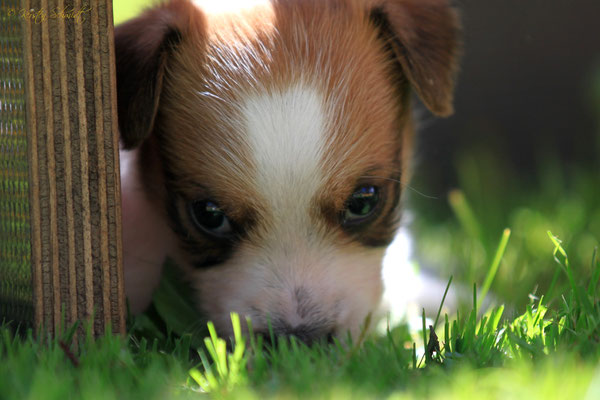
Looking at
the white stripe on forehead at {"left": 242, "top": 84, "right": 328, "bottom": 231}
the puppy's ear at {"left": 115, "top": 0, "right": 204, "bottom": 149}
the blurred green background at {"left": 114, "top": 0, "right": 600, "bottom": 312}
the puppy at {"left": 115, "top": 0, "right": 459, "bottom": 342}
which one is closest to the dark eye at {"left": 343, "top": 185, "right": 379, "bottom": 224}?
the puppy at {"left": 115, "top": 0, "right": 459, "bottom": 342}

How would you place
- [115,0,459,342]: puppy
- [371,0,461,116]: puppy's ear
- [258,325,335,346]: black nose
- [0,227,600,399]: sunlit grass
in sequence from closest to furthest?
[0,227,600,399]: sunlit grass < [258,325,335,346]: black nose < [115,0,459,342]: puppy < [371,0,461,116]: puppy's ear

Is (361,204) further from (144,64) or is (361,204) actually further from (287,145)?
(144,64)

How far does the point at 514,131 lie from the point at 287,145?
3.29 m

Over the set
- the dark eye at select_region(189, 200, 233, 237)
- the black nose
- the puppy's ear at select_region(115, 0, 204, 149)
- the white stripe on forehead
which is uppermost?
the puppy's ear at select_region(115, 0, 204, 149)

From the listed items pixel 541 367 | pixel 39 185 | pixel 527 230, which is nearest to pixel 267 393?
pixel 541 367

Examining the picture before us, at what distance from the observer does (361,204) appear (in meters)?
2.98

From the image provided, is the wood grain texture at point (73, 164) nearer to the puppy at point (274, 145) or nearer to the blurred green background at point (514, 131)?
the puppy at point (274, 145)

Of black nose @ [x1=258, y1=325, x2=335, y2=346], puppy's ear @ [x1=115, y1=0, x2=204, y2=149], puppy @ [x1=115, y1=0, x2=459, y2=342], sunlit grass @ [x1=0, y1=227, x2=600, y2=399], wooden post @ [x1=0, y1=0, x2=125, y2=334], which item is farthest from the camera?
puppy's ear @ [x1=115, y1=0, x2=204, y2=149]

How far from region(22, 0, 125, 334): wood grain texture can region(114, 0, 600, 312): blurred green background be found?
2482 mm

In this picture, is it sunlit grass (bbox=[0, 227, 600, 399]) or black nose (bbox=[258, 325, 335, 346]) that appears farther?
black nose (bbox=[258, 325, 335, 346])

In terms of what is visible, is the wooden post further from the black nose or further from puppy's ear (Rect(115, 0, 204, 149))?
the black nose

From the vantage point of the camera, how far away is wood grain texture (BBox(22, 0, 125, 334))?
2.47 meters

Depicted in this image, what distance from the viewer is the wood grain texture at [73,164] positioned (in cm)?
247

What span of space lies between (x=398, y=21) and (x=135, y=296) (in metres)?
1.59
